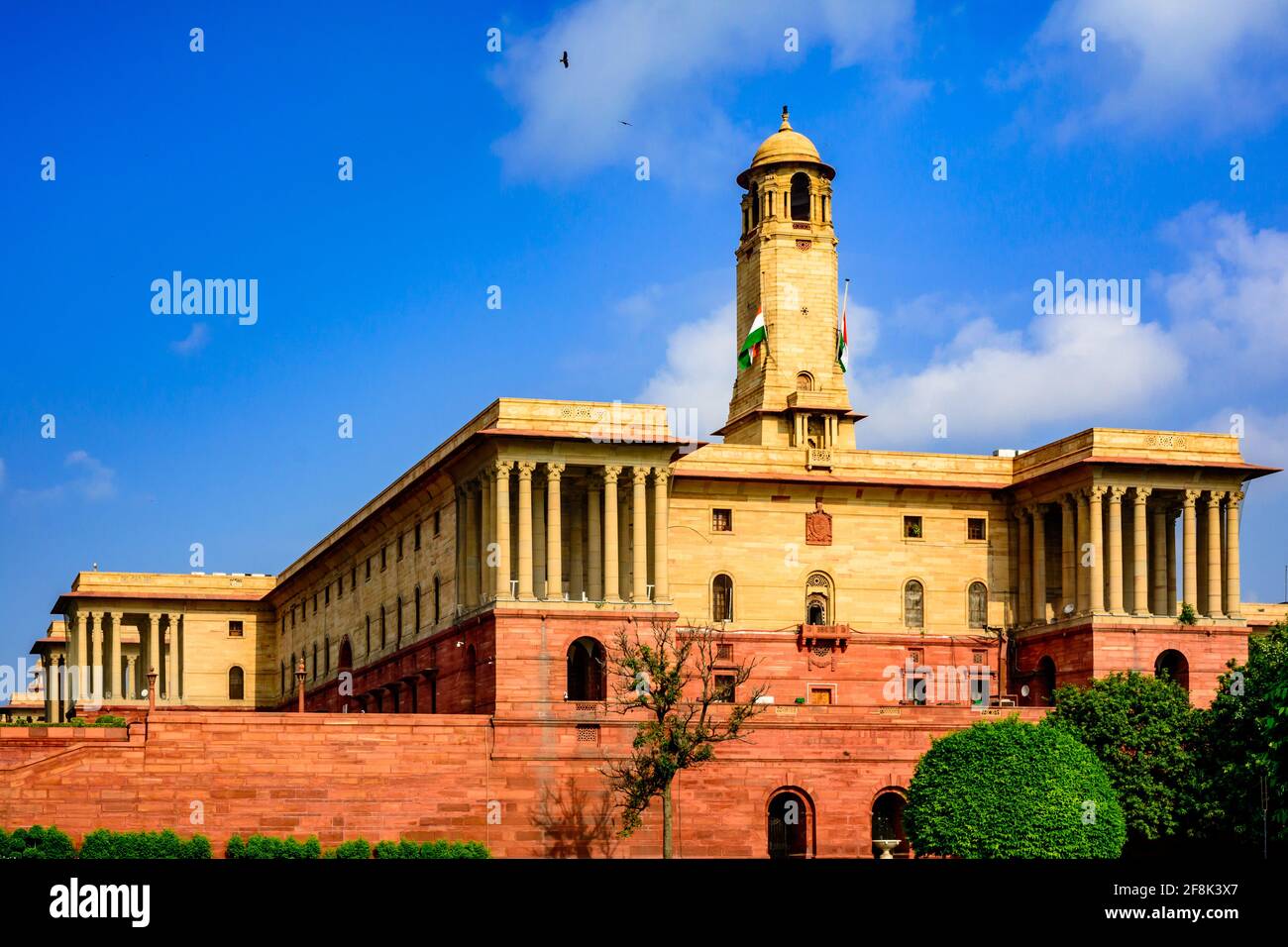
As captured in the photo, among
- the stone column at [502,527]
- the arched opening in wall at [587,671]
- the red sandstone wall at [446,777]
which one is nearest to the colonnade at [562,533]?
the stone column at [502,527]

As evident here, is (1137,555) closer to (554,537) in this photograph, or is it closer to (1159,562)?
(1159,562)

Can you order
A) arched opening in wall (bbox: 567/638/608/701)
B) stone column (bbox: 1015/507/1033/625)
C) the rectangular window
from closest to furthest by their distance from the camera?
arched opening in wall (bbox: 567/638/608/701) < the rectangular window < stone column (bbox: 1015/507/1033/625)

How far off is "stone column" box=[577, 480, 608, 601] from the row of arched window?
25.7ft

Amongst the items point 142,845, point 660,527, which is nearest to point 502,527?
point 660,527

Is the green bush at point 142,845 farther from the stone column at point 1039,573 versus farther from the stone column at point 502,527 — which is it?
the stone column at point 1039,573

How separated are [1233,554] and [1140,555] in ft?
14.4

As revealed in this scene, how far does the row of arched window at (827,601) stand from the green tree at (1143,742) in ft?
40.6

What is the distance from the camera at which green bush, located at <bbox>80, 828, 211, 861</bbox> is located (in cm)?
6319

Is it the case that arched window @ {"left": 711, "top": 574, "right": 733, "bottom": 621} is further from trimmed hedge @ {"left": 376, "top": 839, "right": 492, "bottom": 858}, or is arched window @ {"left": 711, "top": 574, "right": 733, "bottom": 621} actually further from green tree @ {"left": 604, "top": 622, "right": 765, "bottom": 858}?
trimmed hedge @ {"left": 376, "top": 839, "right": 492, "bottom": 858}

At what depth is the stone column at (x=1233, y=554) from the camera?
83.1m

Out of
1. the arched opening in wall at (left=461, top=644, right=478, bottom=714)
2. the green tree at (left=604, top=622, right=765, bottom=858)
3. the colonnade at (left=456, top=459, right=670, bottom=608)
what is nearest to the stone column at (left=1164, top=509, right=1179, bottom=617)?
the green tree at (left=604, top=622, right=765, bottom=858)

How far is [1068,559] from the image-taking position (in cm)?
8400
